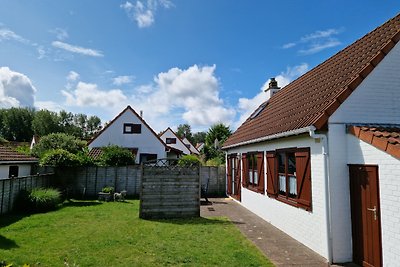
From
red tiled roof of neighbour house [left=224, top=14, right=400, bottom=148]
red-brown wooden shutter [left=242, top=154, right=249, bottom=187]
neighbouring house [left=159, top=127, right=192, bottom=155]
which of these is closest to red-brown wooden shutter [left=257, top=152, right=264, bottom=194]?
red-brown wooden shutter [left=242, top=154, right=249, bottom=187]

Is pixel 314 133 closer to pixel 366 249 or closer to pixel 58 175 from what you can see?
pixel 366 249

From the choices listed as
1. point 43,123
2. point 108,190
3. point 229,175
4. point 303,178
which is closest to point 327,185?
point 303,178

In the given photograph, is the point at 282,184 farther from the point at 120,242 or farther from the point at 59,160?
the point at 59,160

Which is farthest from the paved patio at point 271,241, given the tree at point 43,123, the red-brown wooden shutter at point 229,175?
the tree at point 43,123

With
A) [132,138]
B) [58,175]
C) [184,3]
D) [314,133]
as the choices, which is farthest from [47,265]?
[132,138]

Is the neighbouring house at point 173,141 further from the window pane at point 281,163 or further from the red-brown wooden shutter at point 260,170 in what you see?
the window pane at point 281,163

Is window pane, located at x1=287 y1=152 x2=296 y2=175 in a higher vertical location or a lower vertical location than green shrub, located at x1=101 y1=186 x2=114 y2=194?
higher

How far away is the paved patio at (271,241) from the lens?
6.83 metres

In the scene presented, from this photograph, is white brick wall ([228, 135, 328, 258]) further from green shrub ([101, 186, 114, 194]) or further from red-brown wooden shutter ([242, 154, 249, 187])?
green shrub ([101, 186, 114, 194])

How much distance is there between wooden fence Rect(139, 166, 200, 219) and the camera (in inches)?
455

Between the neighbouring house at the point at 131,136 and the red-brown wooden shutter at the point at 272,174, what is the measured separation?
16.9 meters

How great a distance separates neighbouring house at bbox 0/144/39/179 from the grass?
5088mm

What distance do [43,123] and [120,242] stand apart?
241 feet

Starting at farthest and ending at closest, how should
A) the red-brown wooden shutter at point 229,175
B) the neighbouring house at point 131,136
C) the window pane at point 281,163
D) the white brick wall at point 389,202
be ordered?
1. the neighbouring house at point 131,136
2. the red-brown wooden shutter at point 229,175
3. the window pane at point 281,163
4. the white brick wall at point 389,202
